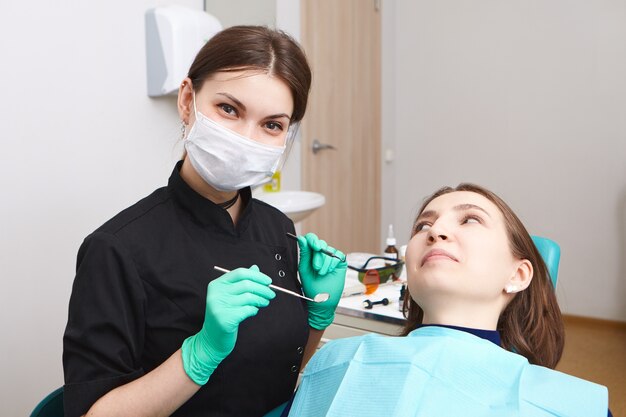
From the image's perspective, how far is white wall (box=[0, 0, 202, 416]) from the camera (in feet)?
5.57

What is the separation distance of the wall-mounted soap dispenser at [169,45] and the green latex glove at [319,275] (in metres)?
1.05

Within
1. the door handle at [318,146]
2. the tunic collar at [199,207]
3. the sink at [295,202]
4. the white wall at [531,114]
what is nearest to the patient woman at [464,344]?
the tunic collar at [199,207]

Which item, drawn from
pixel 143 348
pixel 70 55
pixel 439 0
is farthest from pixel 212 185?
pixel 439 0

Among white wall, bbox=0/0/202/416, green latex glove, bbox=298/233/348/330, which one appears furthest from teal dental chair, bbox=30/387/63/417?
white wall, bbox=0/0/202/416

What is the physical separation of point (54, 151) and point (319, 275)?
3.38 feet

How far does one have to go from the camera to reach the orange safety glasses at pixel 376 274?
1.77m

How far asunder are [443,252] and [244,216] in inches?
16.5

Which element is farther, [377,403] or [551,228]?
[551,228]

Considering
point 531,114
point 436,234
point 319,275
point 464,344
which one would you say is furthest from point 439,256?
point 531,114

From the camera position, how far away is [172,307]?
1062 millimetres

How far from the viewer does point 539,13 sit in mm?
3617

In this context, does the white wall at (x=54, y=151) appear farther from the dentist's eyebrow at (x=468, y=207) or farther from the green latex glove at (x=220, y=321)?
the dentist's eyebrow at (x=468, y=207)

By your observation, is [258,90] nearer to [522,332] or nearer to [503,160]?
[522,332]

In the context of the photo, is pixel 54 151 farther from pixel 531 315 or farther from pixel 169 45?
pixel 531 315
